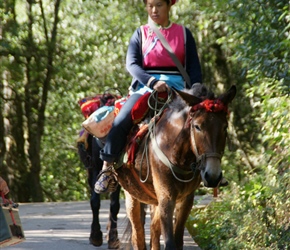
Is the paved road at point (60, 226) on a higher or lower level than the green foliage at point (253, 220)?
lower

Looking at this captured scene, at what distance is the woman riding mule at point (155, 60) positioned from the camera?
8.60 metres

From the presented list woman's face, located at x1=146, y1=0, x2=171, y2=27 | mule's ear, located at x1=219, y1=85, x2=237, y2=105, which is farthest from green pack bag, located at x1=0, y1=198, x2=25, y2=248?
woman's face, located at x1=146, y1=0, x2=171, y2=27

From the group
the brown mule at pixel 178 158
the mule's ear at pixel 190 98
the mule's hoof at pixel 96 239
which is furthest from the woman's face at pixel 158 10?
the mule's hoof at pixel 96 239

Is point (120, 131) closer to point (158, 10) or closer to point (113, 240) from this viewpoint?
point (158, 10)

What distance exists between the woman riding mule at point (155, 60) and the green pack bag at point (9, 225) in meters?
2.00

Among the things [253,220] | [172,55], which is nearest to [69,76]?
[253,220]

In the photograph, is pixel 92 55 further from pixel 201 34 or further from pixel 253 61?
pixel 253 61

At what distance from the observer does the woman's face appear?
8.57 metres

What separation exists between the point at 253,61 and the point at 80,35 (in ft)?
43.4

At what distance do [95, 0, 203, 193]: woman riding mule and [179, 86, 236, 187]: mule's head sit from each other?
1.03 metres

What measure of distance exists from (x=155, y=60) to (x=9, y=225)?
2742mm

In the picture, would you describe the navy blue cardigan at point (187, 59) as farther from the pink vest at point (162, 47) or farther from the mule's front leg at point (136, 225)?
the mule's front leg at point (136, 225)

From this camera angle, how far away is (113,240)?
10.9 meters

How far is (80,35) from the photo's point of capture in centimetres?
2428
